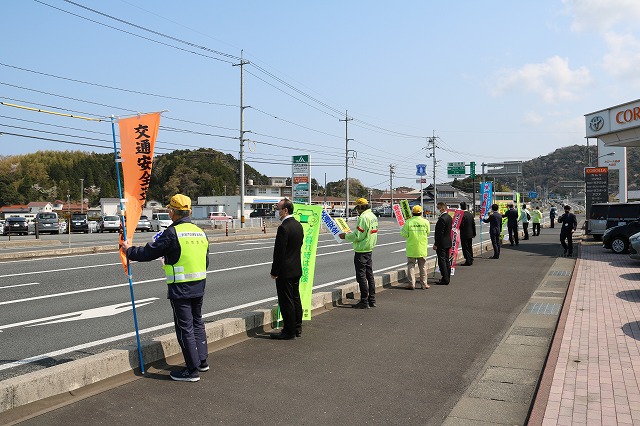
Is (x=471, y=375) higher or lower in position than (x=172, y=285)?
lower

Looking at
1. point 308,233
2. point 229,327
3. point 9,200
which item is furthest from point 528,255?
point 9,200

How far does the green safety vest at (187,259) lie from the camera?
5.34 meters

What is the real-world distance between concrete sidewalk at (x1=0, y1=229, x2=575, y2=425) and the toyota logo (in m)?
16.7

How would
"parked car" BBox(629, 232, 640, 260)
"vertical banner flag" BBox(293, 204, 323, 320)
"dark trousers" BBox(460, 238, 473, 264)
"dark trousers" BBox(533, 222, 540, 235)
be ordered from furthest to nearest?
"dark trousers" BBox(533, 222, 540, 235)
"dark trousers" BBox(460, 238, 473, 264)
"parked car" BBox(629, 232, 640, 260)
"vertical banner flag" BBox(293, 204, 323, 320)

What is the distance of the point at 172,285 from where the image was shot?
534 cm

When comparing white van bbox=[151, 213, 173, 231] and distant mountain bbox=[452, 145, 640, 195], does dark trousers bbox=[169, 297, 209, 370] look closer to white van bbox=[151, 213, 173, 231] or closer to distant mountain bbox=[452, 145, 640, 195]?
white van bbox=[151, 213, 173, 231]

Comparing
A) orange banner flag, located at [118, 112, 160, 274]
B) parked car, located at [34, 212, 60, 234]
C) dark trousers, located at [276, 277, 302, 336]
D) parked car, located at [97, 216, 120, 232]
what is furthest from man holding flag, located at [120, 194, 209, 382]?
parked car, located at [97, 216, 120, 232]

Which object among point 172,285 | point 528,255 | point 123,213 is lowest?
point 528,255

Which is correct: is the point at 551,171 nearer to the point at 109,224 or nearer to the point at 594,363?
the point at 109,224

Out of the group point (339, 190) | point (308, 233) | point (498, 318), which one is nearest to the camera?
point (308, 233)

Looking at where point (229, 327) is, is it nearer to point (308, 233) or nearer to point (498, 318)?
point (308, 233)

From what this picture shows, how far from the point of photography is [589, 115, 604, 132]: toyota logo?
23203mm

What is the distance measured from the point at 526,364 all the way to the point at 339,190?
14529 centimetres

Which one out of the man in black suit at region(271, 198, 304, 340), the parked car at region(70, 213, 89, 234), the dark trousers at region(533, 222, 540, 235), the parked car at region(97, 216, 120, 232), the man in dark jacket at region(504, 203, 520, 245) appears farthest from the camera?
the parked car at region(70, 213, 89, 234)
